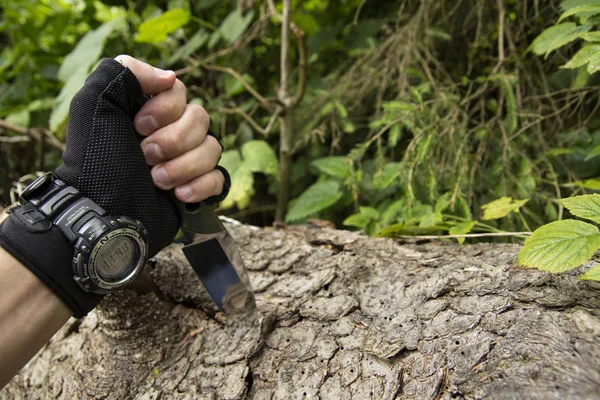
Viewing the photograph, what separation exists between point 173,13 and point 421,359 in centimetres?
197

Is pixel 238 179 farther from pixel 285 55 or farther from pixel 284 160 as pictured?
pixel 285 55

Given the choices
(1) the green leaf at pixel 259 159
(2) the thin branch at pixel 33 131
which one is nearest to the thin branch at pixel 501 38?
(1) the green leaf at pixel 259 159

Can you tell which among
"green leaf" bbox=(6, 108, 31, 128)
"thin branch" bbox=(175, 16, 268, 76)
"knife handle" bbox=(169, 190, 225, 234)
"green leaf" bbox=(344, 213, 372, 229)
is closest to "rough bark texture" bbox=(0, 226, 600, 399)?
"green leaf" bbox=(344, 213, 372, 229)

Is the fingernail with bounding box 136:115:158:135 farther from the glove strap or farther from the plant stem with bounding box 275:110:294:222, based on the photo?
the plant stem with bounding box 275:110:294:222

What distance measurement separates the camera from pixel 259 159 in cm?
196

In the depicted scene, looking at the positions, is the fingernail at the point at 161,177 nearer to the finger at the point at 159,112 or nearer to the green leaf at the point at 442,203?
the finger at the point at 159,112

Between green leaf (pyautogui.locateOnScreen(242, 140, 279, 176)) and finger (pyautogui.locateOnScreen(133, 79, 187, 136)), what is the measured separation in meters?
0.87

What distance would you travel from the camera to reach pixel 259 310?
1197 mm

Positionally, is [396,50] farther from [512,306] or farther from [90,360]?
[90,360]

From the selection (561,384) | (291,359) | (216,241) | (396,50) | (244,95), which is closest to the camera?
Answer: (561,384)

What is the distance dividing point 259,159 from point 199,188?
0.89 m

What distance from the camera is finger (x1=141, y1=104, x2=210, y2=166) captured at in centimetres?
105

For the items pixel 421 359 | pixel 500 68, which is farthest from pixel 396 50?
pixel 421 359

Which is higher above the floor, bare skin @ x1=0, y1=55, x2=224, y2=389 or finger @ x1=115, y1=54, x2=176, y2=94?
finger @ x1=115, y1=54, x2=176, y2=94
